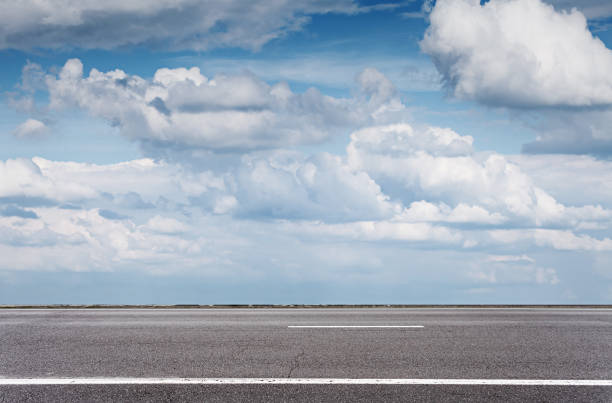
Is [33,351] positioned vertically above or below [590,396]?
above

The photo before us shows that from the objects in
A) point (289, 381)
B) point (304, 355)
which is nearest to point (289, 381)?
point (289, 381)

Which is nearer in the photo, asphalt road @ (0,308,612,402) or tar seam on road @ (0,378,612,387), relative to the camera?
asphalt road @ (0,308,612,402)

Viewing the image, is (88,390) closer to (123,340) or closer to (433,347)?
(123,340)

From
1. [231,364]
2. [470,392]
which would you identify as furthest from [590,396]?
[231,364]

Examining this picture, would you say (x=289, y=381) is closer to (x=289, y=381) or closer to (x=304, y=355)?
(x=289, y=381)

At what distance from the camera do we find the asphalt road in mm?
6238

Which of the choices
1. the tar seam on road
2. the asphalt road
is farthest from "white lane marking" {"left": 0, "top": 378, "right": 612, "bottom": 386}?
the asphalt road

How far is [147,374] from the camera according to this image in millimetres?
7004

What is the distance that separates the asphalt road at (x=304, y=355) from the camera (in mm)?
6238

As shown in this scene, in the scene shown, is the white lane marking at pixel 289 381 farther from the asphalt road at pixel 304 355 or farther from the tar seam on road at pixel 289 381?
the asphalt road at pixel 304 355

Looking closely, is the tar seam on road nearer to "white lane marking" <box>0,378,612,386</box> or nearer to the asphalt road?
"white lane marking" <box>0,378,612,386</box>

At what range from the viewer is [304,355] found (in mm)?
8102

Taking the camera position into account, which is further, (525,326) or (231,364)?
(525,326)

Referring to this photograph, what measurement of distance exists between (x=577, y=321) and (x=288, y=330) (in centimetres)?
683
